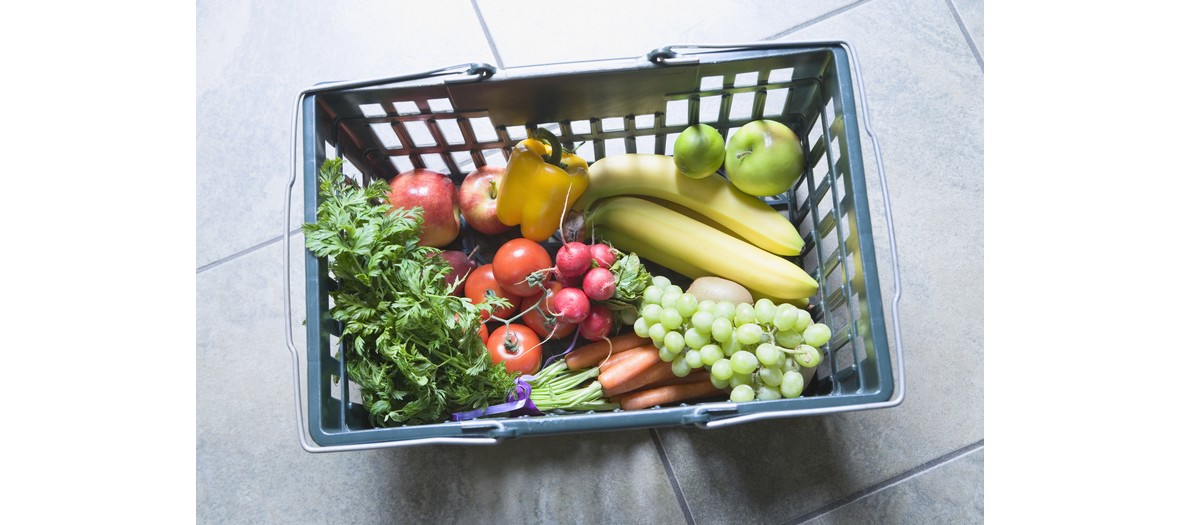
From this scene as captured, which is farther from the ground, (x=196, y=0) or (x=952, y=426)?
(x=196, y=0)

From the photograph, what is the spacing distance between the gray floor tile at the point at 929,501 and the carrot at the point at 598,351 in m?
0.40

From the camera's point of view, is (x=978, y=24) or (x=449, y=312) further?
(x=978, y=24)

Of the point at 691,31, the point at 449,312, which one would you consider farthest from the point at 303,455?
the point at 691,31

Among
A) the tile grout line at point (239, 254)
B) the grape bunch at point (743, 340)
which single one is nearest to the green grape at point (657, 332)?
the grape bunch at point (743, 340)

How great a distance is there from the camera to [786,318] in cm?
89

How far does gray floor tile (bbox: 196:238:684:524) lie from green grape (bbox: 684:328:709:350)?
0.85ft

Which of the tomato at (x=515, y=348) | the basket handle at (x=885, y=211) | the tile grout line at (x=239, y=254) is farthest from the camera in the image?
the tile grout line at (x=239, y=254)

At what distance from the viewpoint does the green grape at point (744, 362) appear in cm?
87


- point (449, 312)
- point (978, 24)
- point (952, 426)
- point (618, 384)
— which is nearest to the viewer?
point (449, 312)

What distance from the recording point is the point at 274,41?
1247 millimetres

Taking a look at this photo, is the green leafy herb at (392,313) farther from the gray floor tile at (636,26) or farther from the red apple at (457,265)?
the gray floor tile at (636,26)

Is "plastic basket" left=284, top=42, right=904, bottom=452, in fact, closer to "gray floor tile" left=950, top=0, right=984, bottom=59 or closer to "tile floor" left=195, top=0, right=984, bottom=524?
"tile floor" left=195, top=0, right=984, bottom=524

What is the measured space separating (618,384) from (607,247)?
20 cm

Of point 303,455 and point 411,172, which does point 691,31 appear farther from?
point 303,455
